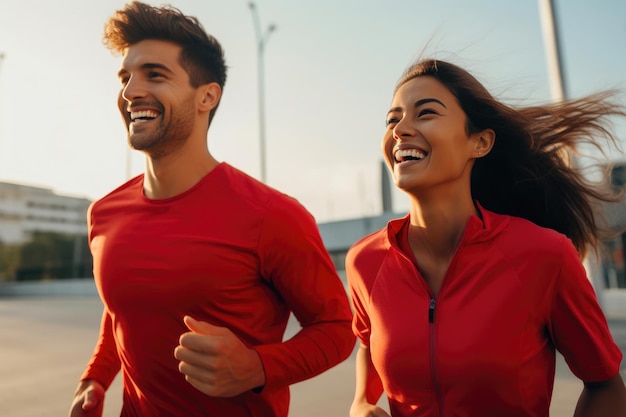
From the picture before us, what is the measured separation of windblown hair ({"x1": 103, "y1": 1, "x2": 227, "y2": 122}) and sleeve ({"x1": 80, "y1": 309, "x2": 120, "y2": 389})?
1048 mm

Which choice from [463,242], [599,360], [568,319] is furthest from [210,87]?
[599,360]

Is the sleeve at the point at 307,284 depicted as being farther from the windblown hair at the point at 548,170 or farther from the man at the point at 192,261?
the windblown hair at the point at 548,170

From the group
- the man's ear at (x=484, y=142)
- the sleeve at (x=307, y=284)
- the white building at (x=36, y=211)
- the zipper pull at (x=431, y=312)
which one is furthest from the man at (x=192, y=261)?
the white building at (x=36, y=211)

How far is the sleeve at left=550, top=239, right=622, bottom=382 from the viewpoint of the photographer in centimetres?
154

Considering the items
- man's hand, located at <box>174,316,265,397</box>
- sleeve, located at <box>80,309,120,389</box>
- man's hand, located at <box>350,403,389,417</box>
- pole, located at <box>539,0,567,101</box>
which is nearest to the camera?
man's hand, located at <box>174,316,265,397</box>

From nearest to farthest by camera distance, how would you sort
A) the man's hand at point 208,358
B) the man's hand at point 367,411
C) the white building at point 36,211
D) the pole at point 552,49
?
the man's hand at point 208,358, the man's hand at point 367,411, the pole at point 552,49, the white building at point 36,211

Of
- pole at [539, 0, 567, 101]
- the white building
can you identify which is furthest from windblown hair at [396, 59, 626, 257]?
the white building

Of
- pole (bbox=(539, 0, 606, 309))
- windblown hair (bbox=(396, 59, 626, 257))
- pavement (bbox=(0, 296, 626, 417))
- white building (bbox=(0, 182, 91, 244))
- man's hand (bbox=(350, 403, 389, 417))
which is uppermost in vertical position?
white building (bbox=(0, 182, 91, 244))

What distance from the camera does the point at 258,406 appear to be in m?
1.75

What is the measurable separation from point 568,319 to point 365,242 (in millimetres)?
752

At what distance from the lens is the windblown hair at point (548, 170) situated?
2.04m

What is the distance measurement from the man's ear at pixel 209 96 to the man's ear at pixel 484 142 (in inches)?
39.7

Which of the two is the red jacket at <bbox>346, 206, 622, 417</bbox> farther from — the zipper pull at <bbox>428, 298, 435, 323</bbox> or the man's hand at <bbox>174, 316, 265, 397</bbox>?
the man's hand at <bbox>174, 316, 265, 397</bbox>

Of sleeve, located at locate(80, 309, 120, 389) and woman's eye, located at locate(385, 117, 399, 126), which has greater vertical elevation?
woman's eye, located at locate(385, 117, 399, 126)
